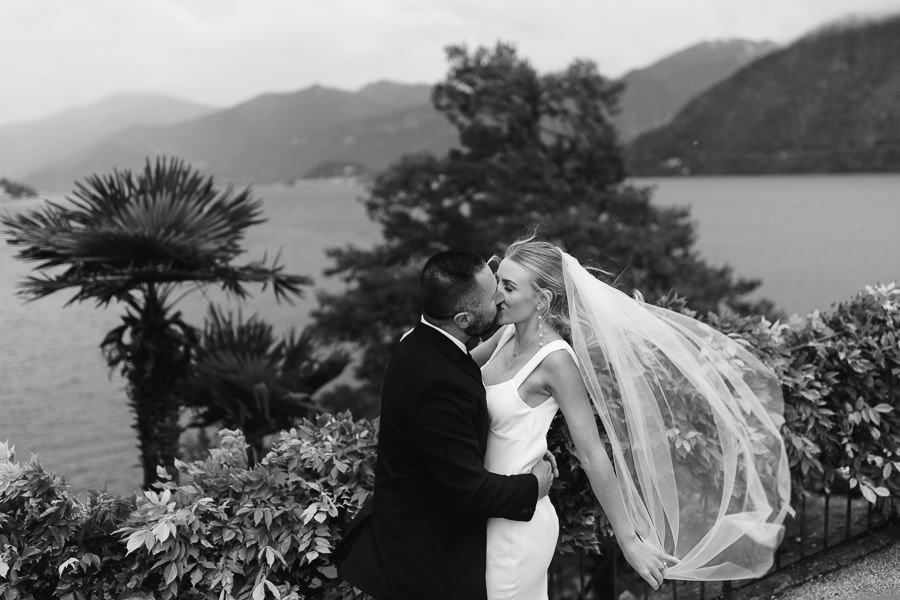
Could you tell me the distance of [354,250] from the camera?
25.6 m

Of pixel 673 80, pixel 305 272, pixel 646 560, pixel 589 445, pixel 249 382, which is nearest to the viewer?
pixel 589 445

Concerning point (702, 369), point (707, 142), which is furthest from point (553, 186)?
point (707, 142)

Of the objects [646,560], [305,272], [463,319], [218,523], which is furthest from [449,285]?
[305,272]

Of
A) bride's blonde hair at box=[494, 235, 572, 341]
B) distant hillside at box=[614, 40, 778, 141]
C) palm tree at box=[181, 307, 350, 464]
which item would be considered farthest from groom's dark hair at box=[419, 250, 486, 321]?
distant hillside at box=[614, 40, 778, 141]

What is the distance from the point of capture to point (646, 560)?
2787mm

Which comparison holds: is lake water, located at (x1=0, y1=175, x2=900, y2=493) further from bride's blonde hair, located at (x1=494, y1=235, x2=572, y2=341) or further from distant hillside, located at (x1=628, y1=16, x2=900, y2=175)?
distant hillside, located at (x1=628, y1=16, x2=900, y2=175)

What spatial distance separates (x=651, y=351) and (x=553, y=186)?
65.0 feet

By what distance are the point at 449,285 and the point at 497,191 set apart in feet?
68.1

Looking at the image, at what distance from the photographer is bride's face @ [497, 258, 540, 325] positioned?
2.80 m

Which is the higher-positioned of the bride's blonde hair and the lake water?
the bride's blonde hair

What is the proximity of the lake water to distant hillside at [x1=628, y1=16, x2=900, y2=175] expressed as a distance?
403 cm

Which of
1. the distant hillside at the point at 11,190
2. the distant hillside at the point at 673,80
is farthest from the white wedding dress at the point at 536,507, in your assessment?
the distant hillside at the point at 673,80

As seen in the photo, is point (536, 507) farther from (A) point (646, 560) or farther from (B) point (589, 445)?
(A) point (646, 560)

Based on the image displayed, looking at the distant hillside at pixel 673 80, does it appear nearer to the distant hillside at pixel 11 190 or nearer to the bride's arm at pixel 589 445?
the distant hillside at pixel 11 190
